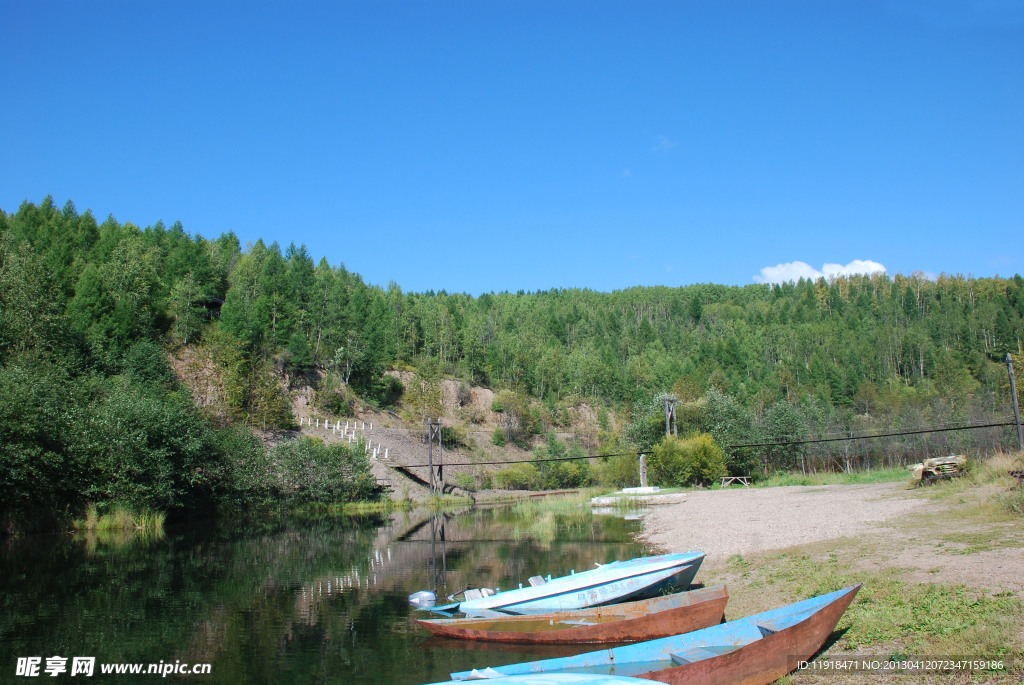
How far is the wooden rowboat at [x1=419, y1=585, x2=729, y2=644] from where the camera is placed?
9898mm

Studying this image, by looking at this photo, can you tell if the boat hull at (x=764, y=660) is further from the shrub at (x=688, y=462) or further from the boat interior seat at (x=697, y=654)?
the shrub at (x=688, y=462)

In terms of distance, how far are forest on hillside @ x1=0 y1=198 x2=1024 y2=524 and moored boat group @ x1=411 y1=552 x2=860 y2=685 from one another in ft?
79.4

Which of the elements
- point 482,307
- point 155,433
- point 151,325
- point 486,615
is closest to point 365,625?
point 486,615

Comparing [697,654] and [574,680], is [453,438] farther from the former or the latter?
[574,680]

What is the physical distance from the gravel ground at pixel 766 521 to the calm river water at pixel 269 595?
76.4 inches

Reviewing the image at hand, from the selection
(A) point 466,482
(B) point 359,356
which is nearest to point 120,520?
(A) point 466,482

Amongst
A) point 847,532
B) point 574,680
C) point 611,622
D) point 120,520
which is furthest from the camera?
point 120,520

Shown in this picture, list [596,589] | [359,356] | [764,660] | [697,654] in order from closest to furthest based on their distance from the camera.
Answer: [764,660] < [697,654] < [596,589] < [359,356]

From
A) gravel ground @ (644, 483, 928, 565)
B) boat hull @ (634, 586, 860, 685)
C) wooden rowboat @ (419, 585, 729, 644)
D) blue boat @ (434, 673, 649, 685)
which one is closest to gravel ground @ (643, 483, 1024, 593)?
gravel ground @ (644, 483, 928, 565)

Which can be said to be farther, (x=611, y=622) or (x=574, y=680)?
(x=611, y=622)

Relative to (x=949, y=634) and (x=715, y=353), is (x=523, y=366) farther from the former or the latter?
(x=949, y=634)

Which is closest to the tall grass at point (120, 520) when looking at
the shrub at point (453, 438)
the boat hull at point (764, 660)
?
the boat hull at point (764, 660)

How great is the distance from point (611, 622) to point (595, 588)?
1.03 meters

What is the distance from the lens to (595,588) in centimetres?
1091
